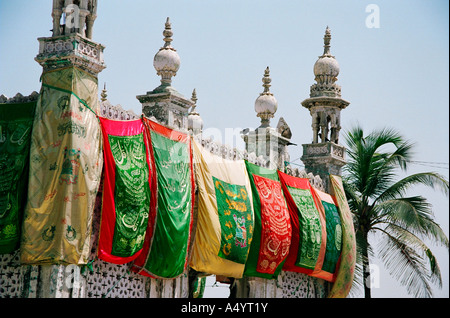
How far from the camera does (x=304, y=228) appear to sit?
15.8m

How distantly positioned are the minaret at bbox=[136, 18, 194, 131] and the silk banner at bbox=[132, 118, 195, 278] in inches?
17.1

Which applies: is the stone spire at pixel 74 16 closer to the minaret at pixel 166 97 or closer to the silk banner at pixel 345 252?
the minaret at pixel 166 97

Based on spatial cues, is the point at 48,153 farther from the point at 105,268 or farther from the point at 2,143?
the point at 105,268

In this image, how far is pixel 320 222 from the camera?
16.5m

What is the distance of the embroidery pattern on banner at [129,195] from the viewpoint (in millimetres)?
11750

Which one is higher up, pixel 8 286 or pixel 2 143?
pixel 2 143

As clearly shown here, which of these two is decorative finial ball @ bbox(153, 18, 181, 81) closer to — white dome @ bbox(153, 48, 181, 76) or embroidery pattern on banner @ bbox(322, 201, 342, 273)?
white dome @ bbox(153, 48, 181, 76)

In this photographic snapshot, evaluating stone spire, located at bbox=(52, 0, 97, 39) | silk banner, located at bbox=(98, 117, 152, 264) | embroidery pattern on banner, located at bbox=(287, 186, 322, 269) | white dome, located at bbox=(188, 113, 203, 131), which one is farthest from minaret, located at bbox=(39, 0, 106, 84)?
white dome, located at bbox=(188, 113, 203, 131)

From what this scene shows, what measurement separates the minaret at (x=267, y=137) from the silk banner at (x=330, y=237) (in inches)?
41.7

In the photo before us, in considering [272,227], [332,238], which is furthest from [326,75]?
[272,227]

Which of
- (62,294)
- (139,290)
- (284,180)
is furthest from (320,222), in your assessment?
(62,294)

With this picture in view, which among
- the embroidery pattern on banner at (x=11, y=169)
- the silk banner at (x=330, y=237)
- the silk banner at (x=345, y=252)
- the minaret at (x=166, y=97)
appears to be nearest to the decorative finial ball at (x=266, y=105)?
the silk banner at (x=330, y=237)

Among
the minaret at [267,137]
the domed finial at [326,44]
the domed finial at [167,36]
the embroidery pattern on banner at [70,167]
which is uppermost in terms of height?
the domed finial at [326,44]
